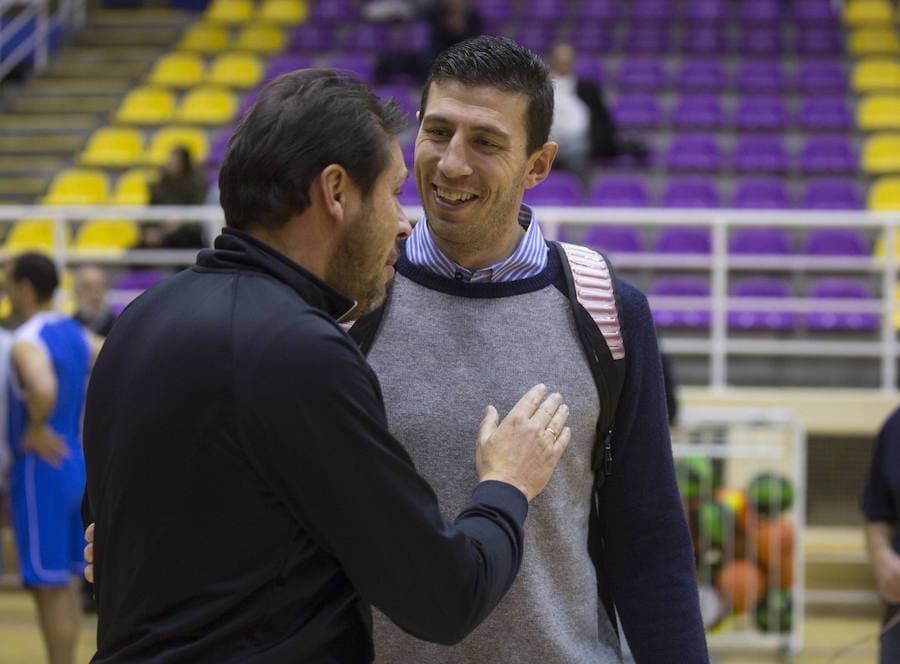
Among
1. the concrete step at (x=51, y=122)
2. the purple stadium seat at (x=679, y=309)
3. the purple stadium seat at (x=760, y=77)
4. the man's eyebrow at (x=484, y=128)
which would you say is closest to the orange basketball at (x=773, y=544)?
the purple stadium seat at (x=679, y=309)

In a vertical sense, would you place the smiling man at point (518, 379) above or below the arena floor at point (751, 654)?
above

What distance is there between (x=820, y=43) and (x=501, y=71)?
35.5 ft

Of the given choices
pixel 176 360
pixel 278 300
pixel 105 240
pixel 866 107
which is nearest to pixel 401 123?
pixel 278 300

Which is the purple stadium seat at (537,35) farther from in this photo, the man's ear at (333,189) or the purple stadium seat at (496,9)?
the man's ear at (333,189)

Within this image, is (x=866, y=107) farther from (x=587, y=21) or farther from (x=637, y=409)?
(x=637, y=409)

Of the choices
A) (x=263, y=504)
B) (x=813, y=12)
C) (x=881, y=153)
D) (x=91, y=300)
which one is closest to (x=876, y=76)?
(x=813, y=12)

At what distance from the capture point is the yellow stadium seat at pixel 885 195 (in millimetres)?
9656

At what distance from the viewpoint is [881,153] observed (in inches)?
416

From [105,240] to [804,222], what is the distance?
5178 mm

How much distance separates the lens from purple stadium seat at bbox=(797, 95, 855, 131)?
10945mm

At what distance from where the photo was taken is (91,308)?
7531 mm

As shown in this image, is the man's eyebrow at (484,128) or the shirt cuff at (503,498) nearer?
the shirt cuff at (503,498)

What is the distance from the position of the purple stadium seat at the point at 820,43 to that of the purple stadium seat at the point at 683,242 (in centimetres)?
384

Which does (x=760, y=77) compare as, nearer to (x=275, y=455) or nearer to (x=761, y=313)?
(x=761, y=313)
